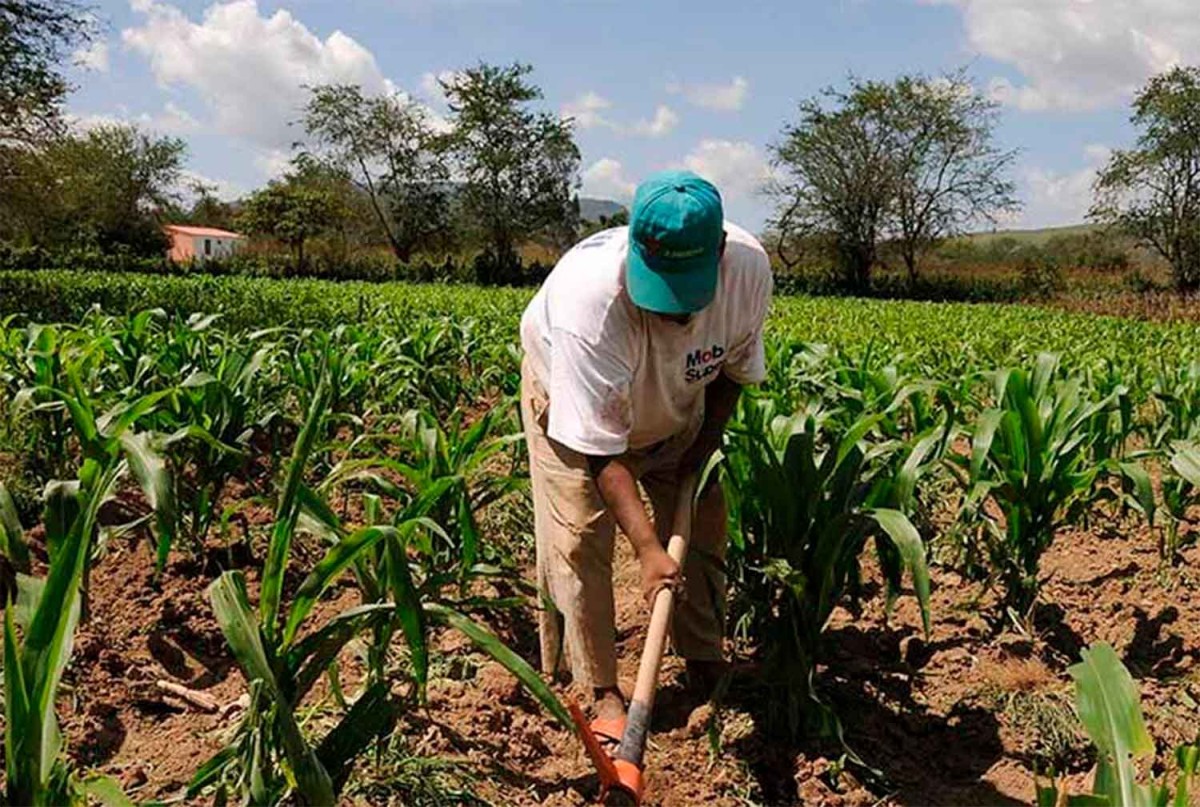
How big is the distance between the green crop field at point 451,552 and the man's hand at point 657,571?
0.29 metres

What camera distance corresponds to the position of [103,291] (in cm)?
1733

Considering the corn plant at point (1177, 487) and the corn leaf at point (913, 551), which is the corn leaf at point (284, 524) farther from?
the corn plant at point (1177, 487)

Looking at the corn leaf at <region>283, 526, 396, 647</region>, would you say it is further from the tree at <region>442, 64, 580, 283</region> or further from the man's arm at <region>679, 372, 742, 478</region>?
the tree at <region>442, 64, 580, 283</region>

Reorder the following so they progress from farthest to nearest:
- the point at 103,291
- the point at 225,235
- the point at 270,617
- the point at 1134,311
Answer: the point at 225,235 → the point at 1134,311 → the point at 103,291 → the point at 270,617

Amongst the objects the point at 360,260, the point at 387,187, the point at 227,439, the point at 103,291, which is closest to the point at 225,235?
the point at 387,187

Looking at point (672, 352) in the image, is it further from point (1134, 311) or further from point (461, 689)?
point (1134, 311)

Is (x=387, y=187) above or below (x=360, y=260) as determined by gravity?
above

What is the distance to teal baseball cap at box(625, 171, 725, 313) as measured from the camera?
2.09 metres

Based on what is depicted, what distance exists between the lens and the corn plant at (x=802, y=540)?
246 centimetres

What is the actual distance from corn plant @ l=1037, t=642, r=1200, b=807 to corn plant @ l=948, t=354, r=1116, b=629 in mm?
1114

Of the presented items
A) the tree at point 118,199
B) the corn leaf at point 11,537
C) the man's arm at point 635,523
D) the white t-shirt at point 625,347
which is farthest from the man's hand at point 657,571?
the tree at point 118,199

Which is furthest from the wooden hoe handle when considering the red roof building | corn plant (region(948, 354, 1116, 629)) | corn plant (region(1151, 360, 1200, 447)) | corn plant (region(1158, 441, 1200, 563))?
the red roof building

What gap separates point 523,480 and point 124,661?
1.27 m

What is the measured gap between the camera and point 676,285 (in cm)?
216
